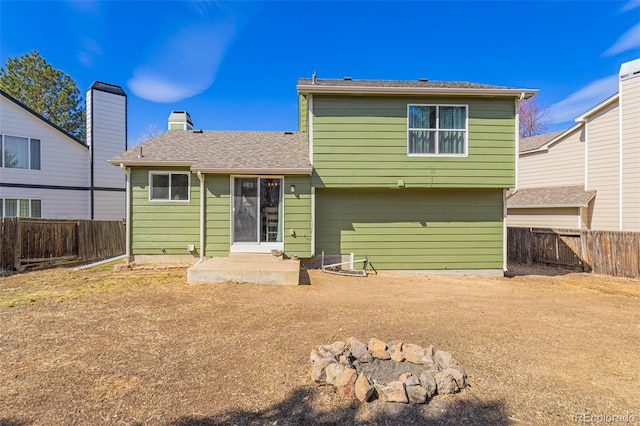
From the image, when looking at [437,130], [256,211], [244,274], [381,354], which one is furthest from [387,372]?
[437,130]

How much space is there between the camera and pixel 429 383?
276 cm

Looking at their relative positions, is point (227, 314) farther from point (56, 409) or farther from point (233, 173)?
point (233, 173)

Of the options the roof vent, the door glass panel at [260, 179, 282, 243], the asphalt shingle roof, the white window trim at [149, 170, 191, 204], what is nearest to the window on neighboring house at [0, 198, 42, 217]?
the roof vent

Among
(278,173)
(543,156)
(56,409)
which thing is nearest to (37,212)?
(278,173)

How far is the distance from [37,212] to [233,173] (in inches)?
410

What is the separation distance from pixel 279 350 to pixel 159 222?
22.7ft

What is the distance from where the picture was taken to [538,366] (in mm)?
3355

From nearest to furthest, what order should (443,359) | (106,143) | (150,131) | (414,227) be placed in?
(443,359) → (414,227) → (106,143) → (150,131)

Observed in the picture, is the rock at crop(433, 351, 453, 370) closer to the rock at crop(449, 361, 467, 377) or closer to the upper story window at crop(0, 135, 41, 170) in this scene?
the rock at crop(449, 361, 467, 377)

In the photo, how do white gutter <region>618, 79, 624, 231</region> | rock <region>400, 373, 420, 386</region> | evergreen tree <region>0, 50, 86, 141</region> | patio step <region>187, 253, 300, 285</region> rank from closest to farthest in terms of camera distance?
rock <region>400, 373, 420, 386</region>
patio step <region>187, 253, 300, 285</region>
white gutter <region>618, 79, 624, 231</region>
evergreen tree <region>0, 50, 86, 141</region>

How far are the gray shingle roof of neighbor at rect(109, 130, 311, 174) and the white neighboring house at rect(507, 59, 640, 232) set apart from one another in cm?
870

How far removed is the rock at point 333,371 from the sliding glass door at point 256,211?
6.00 metres

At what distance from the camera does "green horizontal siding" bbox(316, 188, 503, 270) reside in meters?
9.11

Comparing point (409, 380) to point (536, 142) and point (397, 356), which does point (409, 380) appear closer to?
point (397, 356)
